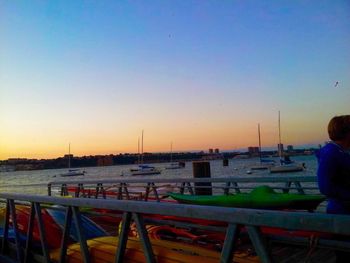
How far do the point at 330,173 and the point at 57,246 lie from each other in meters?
3.56

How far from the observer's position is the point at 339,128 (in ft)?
10.1

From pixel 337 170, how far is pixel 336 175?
4 centimetres

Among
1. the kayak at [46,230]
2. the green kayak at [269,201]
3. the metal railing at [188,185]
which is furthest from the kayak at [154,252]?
the metal railing at [188,185]

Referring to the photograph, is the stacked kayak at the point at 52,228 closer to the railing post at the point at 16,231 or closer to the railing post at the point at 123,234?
the railing post at the point at 16,231

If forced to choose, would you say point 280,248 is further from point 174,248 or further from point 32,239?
point 32,239

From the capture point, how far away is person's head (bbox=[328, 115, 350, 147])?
305 cm

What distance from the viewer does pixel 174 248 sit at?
388cm

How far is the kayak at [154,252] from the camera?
3.59 meters

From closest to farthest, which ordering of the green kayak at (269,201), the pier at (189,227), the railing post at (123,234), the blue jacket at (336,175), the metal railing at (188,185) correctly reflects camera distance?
the pier at (189,227)
the blue jacket at (336,175)
the railing post at (123,234)
the green kayak at (269,201)
the metal railing at (188,185)

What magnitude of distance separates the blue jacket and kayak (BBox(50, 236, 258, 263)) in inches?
39.6

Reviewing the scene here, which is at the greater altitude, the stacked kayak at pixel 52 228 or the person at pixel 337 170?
the person at pixel 337 170

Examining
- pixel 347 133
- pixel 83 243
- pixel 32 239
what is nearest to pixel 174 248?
pixel 83 243

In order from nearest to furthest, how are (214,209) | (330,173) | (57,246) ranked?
1. (214,209)
2. (330,173)
3. (57,246)

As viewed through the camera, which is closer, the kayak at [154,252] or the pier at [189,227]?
the pier at [189,227]
